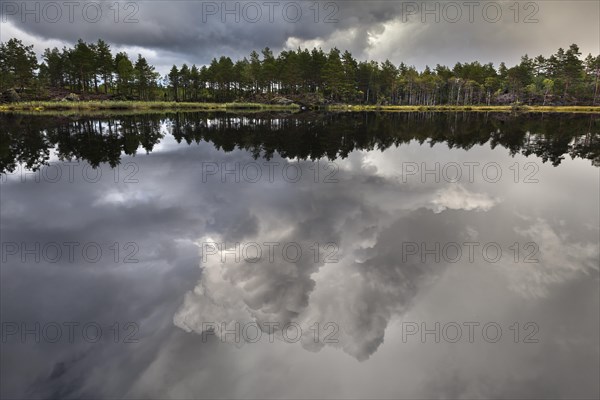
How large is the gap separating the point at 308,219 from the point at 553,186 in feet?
40.6

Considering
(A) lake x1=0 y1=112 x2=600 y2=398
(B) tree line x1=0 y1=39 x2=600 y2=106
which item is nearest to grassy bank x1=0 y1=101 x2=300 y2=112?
(B) tree line x1=0 y1=39 x2=600 y2=106

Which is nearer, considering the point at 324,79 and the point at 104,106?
the point at 104,106

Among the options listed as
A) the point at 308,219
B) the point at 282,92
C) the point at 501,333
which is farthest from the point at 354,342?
the point at 282,92

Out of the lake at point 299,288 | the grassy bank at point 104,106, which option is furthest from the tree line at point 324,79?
the lake at point 299,288

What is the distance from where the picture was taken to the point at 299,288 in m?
7.04

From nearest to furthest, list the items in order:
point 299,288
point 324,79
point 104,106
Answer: point 299,288 < point 104,106 < point 324,79

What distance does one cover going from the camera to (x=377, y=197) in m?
13.7

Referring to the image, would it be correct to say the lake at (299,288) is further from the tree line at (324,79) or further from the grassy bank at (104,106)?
the tree line at (324,79)

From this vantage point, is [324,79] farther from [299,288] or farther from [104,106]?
[299,288]

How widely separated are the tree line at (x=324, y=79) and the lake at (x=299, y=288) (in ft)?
335

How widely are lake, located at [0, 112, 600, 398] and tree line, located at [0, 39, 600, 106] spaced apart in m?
102

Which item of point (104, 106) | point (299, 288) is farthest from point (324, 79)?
point (299, 288)

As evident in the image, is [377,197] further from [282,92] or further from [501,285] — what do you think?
[282,92]

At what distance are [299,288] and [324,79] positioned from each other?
120 meters
